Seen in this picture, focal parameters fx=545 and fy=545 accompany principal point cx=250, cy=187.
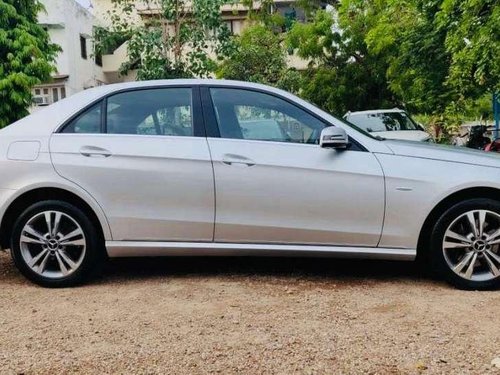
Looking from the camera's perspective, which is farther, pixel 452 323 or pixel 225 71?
pixel 225 71

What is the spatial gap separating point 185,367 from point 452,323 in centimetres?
175

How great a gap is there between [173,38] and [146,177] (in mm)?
10411

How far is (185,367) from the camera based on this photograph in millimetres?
2941

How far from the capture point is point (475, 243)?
13.6ft

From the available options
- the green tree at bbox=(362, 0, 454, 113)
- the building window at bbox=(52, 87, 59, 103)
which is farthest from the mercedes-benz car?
the building window at bbox=(52, 87, 59, 103)

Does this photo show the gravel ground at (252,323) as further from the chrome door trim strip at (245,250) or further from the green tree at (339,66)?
the green tree at (339,66)

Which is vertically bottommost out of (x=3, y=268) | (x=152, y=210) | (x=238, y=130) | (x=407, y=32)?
(x=3, y=268)

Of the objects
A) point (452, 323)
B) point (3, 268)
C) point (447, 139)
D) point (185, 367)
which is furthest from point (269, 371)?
point (447, 139)

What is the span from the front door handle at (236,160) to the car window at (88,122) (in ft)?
3.59

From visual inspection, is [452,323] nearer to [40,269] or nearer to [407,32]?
[40,269]

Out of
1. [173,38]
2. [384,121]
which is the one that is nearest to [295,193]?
[384,121]

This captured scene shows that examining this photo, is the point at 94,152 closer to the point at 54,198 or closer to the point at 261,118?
the point at 54,198

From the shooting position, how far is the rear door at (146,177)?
431 cm

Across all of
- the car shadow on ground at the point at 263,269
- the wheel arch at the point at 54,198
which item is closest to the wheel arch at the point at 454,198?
the car shadow on ground at the point at 263,269
